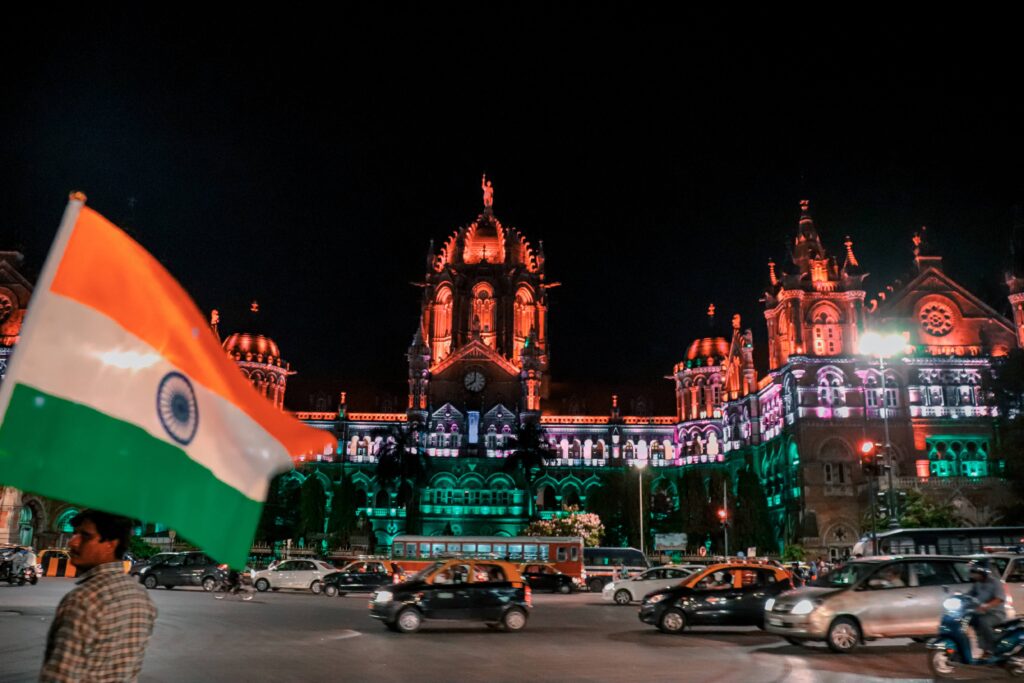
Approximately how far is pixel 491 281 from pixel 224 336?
95.8 feet

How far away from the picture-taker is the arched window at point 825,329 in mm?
65688

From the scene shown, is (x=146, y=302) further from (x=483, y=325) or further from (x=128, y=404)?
(x=483, y=325)

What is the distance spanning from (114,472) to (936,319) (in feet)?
231

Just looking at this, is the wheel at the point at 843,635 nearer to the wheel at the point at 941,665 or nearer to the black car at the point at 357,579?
the wheel at the point at 941,665

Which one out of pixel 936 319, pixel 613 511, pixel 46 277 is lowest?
pixel 46 277

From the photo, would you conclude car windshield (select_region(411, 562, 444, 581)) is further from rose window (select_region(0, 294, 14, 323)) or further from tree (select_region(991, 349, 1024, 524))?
rose window (select_region(0, 294, 14, 323))

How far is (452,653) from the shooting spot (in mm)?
15602

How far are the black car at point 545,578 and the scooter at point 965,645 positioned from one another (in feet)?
90.5

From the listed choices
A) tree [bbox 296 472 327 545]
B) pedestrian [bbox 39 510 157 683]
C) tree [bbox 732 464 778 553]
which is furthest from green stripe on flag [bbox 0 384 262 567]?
tree [bbox 296 472 327 545]

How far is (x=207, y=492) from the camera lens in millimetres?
4996

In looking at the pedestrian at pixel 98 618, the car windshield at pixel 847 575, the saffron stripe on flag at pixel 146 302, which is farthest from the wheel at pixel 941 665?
the pedestrian at pixel 98 618

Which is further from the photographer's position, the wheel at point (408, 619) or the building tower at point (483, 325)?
the building tower at point (483, 325)

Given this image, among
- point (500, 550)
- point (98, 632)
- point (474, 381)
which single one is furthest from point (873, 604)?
point (474, 381)

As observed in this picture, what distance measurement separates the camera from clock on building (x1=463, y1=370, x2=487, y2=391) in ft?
279
